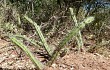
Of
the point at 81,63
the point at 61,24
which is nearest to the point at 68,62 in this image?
the point at 81,63

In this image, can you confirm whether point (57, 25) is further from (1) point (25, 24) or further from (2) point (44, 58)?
(2) point (44, 58)

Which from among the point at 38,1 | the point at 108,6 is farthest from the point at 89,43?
the point at 38,1

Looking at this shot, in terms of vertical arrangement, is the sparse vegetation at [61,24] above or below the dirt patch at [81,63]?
above

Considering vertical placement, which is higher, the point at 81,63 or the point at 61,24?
the point at 61,24

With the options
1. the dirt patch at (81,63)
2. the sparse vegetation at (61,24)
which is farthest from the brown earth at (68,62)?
the sparse vegetation at (61,24)

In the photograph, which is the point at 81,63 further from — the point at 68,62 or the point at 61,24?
the point at 61,24

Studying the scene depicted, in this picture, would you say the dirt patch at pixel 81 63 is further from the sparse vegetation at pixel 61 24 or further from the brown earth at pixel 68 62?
the sparse vegetation at pixel 61 24

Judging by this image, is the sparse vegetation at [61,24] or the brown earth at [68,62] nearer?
the brown earth at [68,62]

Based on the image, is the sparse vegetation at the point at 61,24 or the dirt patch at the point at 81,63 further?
the sparse vegetation at the point at 61,24

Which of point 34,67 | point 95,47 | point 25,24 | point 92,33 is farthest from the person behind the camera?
point 25,24

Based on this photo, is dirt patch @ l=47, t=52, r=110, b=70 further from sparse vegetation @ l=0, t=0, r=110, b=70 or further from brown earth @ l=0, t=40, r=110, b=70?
sparse vegetation @ l=0, t=0, r=110, b=70

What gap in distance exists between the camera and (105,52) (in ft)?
13.9

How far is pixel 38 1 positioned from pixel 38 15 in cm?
95

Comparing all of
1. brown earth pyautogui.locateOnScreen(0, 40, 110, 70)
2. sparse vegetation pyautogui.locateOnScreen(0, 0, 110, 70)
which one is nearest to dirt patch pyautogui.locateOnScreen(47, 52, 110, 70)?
brown earth pyautogui.locateOnScreen(0, 40, 110, 70)
